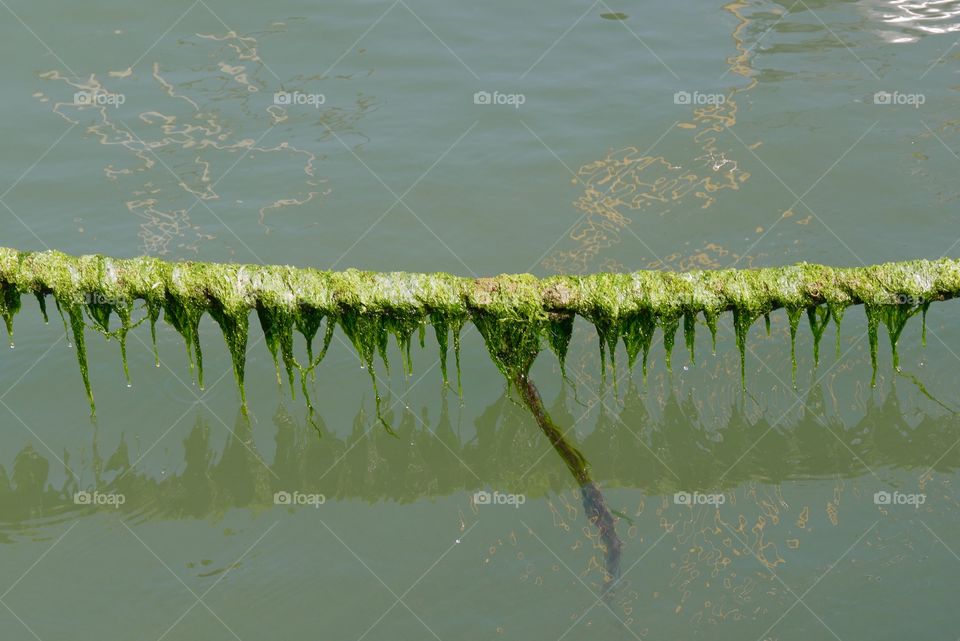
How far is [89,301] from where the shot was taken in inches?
281

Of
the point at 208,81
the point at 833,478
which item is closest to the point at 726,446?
the point at 833,478

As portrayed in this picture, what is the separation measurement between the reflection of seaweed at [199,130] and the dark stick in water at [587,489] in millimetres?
4029

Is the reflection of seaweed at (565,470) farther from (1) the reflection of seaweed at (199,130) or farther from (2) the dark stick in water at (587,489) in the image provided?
(1) the reflection of seaweed at (199,130)

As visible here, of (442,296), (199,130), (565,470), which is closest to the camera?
(442,296)

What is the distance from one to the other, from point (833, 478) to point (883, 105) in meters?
5.28

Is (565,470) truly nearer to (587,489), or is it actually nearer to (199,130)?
(587,489)

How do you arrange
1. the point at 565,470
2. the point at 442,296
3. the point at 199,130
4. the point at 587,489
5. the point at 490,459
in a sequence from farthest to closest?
the point at 199,130, the point at 490,459, the point at 565,470, the point at 587,489, the point at 442,296

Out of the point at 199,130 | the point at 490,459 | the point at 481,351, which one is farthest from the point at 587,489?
the point at 199,130

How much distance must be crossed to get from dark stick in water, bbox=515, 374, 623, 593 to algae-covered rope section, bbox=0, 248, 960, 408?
83 centimetres

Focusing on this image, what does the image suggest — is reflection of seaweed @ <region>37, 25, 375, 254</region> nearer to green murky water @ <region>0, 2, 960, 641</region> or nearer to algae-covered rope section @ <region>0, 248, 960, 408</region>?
green murky water @ <region>0, 2, 960, 641</region>

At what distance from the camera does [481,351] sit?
31.6 feet

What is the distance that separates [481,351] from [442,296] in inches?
100

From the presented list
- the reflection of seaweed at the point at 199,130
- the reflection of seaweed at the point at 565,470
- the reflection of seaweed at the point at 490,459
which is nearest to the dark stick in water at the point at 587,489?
the reflection of seaweed at the point at 565,470

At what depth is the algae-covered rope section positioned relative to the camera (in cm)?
709
